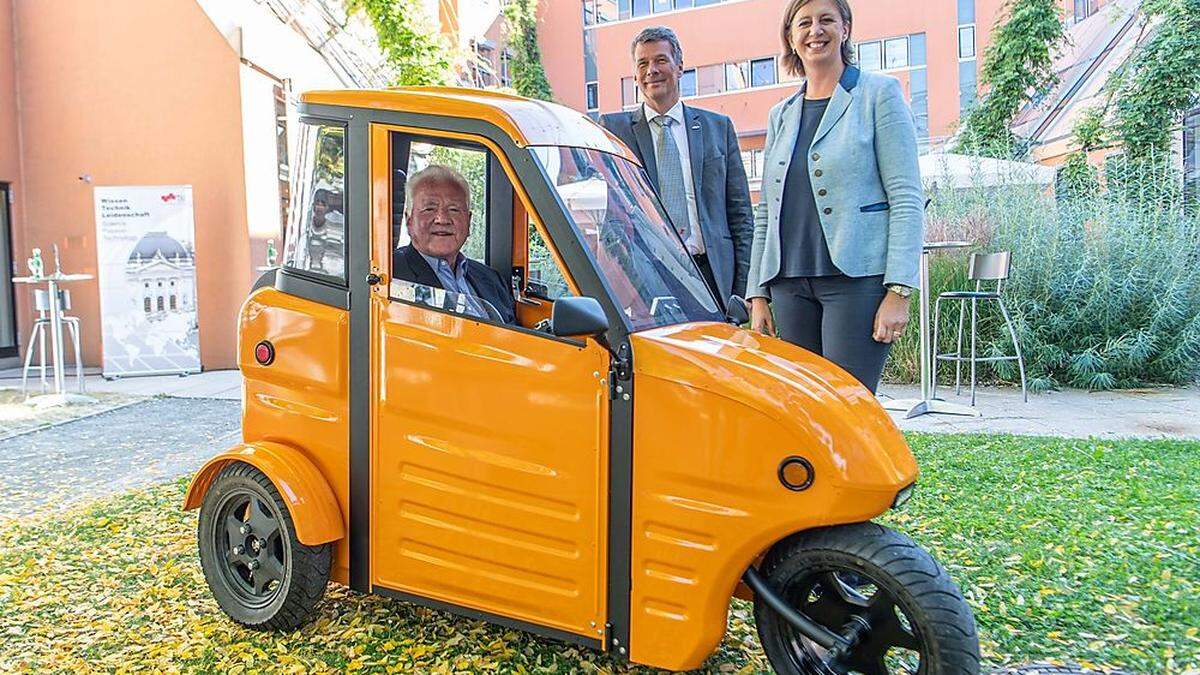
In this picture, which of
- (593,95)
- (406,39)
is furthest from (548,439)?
(593,95)

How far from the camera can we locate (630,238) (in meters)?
2.80

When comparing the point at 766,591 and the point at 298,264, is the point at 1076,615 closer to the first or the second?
the point at 766,591

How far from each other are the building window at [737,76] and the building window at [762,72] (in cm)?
16

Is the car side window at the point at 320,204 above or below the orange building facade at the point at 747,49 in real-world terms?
Result: below

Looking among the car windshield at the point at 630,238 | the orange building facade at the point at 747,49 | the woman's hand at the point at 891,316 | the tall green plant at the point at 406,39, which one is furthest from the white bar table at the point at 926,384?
the orange building facade at the point at 747,49

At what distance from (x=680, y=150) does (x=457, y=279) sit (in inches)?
54.1

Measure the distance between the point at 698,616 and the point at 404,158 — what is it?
1656 mm

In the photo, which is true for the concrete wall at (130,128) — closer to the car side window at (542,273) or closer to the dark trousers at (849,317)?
the car side window at (542,273)

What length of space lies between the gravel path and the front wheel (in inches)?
168

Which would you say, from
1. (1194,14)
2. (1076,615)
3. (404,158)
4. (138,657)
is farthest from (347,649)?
(1194,14)

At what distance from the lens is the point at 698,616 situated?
2.41 metres

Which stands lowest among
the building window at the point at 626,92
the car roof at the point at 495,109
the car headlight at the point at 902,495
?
the car headlight at the point at 902,495

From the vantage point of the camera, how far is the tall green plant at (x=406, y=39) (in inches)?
550

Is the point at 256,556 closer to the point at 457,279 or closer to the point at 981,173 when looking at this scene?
the point at 457,279
